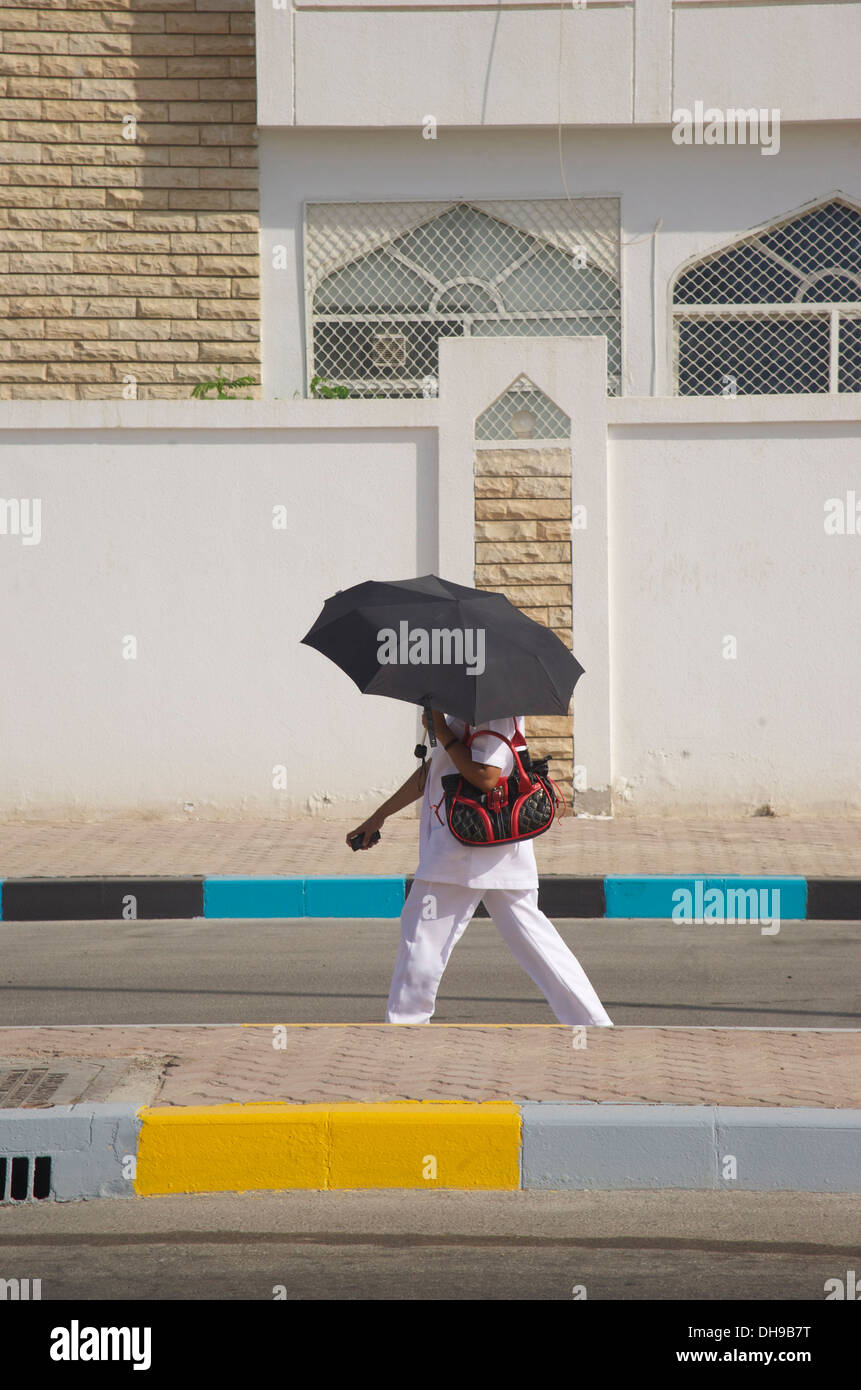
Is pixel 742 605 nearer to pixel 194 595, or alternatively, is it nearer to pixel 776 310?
pixel 776 310

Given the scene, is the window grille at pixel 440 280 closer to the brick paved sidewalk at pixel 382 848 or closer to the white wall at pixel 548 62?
the white wall at pixel 548 62

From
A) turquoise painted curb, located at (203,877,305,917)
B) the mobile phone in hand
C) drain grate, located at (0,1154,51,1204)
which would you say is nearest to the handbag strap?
the mobile phone in hand

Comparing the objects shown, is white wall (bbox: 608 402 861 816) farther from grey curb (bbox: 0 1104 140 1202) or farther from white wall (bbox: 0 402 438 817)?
grey curb (bbox: 0 1104 140 1202)

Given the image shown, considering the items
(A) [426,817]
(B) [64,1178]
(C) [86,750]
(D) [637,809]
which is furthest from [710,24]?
(B) [64,1178]

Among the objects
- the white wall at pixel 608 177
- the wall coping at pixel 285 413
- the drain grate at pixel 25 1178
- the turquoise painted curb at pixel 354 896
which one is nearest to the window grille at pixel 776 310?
the white wall at pixel 608 177

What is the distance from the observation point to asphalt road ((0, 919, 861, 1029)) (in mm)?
7074

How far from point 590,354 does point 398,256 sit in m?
3.13

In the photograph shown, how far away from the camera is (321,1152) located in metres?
4.64

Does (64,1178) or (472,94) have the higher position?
(472,94)

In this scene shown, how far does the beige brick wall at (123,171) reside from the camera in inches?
558

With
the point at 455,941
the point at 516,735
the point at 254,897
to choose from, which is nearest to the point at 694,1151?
the point at 455,941

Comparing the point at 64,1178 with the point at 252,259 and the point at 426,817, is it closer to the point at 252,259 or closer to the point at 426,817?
the point at 426,817

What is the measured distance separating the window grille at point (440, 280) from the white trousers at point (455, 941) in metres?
9.48

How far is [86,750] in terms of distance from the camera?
12281mm
